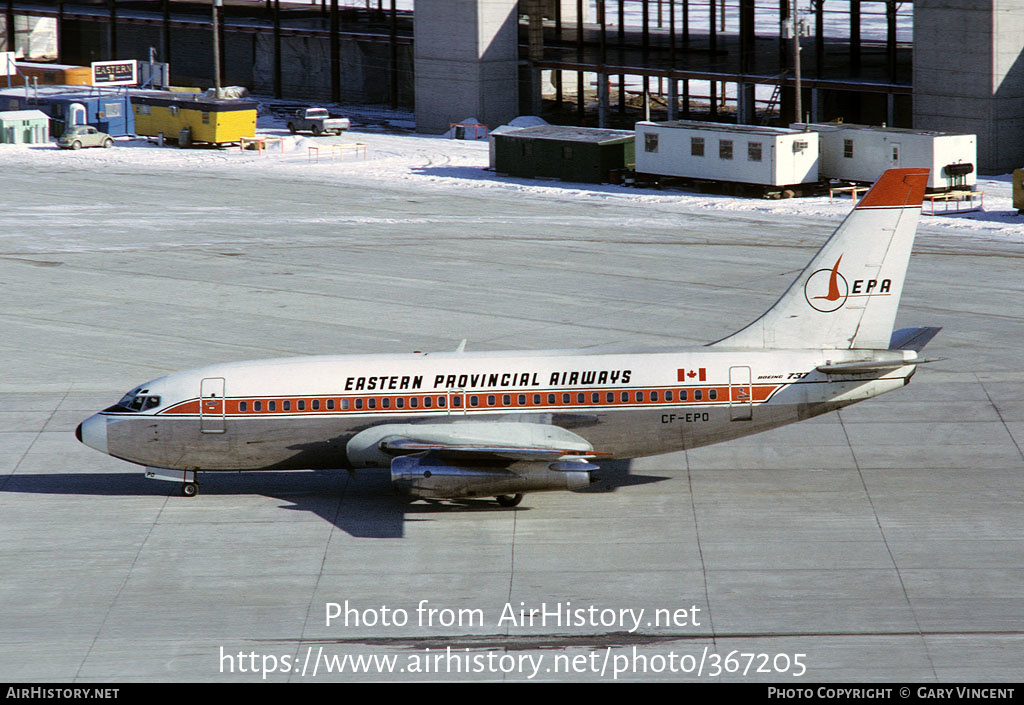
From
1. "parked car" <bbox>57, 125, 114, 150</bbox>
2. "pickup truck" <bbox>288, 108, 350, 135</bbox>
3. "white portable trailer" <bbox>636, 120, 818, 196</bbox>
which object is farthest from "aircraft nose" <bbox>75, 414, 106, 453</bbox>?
"parked car" <bbox>57, 125, 114, 150</bbox>

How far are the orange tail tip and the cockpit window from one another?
17.3 metres

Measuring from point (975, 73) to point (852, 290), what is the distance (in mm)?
51245

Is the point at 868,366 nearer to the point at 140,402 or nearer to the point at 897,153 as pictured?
the point at 140,402

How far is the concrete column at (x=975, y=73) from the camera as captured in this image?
76.9 meters

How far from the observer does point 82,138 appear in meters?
96.4

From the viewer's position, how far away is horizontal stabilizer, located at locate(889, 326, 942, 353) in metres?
33.1

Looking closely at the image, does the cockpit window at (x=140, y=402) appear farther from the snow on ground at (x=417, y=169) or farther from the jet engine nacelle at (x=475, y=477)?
the snow on ground at (x=417, y=169)

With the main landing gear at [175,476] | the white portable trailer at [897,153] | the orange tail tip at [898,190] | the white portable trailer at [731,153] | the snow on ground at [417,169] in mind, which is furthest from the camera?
the white portable trailer at [731,153]

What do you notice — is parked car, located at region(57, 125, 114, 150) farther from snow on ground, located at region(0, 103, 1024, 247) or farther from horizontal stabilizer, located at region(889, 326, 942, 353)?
horizontal stabilizer, located at region(889, 326, 942, 353)

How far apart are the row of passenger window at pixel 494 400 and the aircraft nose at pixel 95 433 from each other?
353 centimetres

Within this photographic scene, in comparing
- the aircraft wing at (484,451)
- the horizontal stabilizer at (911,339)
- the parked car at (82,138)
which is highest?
the parked car at (82,138)

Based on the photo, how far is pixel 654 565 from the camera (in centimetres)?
2875

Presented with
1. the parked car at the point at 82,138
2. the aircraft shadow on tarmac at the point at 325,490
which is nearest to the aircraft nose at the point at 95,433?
the aircraft shadow on tarmac at the point at 325,490

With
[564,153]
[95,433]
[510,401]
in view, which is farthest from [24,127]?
[510,401]
